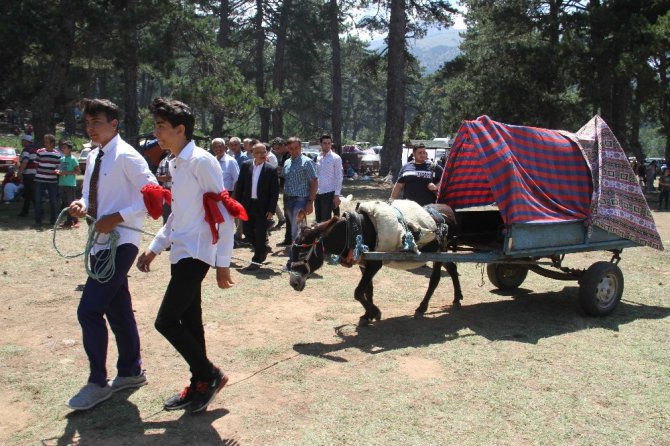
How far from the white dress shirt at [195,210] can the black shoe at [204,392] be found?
886mm

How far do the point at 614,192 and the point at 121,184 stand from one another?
5.37 metres

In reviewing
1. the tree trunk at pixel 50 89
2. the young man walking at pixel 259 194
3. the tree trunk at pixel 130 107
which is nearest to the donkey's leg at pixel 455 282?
the young man walking at pixel 259 194

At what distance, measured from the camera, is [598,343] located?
591cm

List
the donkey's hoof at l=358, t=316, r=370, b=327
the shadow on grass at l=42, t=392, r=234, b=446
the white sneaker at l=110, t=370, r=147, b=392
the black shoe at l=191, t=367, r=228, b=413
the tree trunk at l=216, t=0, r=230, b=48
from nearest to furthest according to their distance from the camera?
1. the shadow on grass at l=42, t=392, r=234, b=446
2. the black shoe at l=191, t=367, r=228, b=413
3. the white sneaker at l=110, t=370, r=147, b=392
4. the donkey's hoof at l=358, t=316, r=370, b=327
5. the tree trunk at l=216, t=0, r=230, b=48

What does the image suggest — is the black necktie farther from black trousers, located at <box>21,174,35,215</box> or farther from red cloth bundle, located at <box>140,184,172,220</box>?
black trousers, located at <box>21,174,35,215</box>

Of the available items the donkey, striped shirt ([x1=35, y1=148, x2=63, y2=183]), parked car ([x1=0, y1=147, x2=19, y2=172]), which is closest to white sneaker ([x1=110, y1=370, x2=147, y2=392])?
the donkey

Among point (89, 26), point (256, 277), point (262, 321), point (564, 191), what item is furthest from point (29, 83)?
point (564, 191)

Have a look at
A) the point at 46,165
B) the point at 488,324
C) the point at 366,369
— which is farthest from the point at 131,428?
the point at 46,165

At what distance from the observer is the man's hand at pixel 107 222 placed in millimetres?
4199

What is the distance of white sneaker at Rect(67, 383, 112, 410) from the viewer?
4207 mm

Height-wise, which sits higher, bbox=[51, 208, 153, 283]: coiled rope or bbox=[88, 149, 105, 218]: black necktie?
bbox=[88, 149, 105, 218]: black necktie

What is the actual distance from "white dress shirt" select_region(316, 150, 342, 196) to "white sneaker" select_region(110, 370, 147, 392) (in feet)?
19.4

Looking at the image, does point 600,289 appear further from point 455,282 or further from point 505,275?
point 455,282

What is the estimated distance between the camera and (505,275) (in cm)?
804
